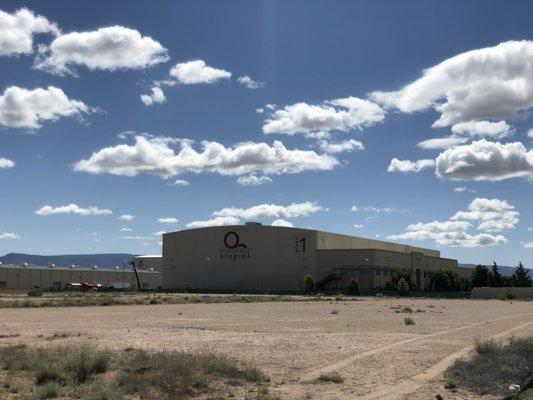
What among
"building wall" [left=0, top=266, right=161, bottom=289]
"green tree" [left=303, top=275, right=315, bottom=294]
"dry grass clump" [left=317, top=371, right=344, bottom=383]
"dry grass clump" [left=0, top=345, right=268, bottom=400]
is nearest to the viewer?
"dry grass clump" [left=0, top=345, right=268, bottom=400]

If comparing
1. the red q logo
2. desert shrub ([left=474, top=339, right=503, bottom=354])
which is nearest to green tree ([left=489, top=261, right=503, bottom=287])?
the red q logo

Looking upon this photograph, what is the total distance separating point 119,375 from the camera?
14789 mm

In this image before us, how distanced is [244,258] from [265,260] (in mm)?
4688

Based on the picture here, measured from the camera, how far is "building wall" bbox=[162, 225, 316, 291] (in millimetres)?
127938

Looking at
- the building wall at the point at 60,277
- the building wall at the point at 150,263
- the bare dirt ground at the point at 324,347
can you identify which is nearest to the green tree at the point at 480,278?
the building wall at the point at 60,277

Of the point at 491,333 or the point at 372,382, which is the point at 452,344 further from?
the point at 372,382

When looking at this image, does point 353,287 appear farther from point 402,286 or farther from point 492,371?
point 492,371

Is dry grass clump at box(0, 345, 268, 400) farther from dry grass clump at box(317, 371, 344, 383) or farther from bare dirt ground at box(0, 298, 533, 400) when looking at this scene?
dry grass clump at box(317, 371, 344, 383)

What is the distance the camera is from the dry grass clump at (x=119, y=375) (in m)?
13.3

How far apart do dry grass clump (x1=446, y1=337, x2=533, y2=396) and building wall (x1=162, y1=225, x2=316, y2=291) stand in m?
108

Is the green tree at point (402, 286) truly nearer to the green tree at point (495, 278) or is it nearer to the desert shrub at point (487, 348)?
the green tree at point (495, 278)

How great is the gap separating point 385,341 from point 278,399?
13.6m

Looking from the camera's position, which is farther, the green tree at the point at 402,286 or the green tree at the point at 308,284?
the green tree at the point at 308,284

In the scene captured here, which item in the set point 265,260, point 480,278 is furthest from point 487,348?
point 480,278
